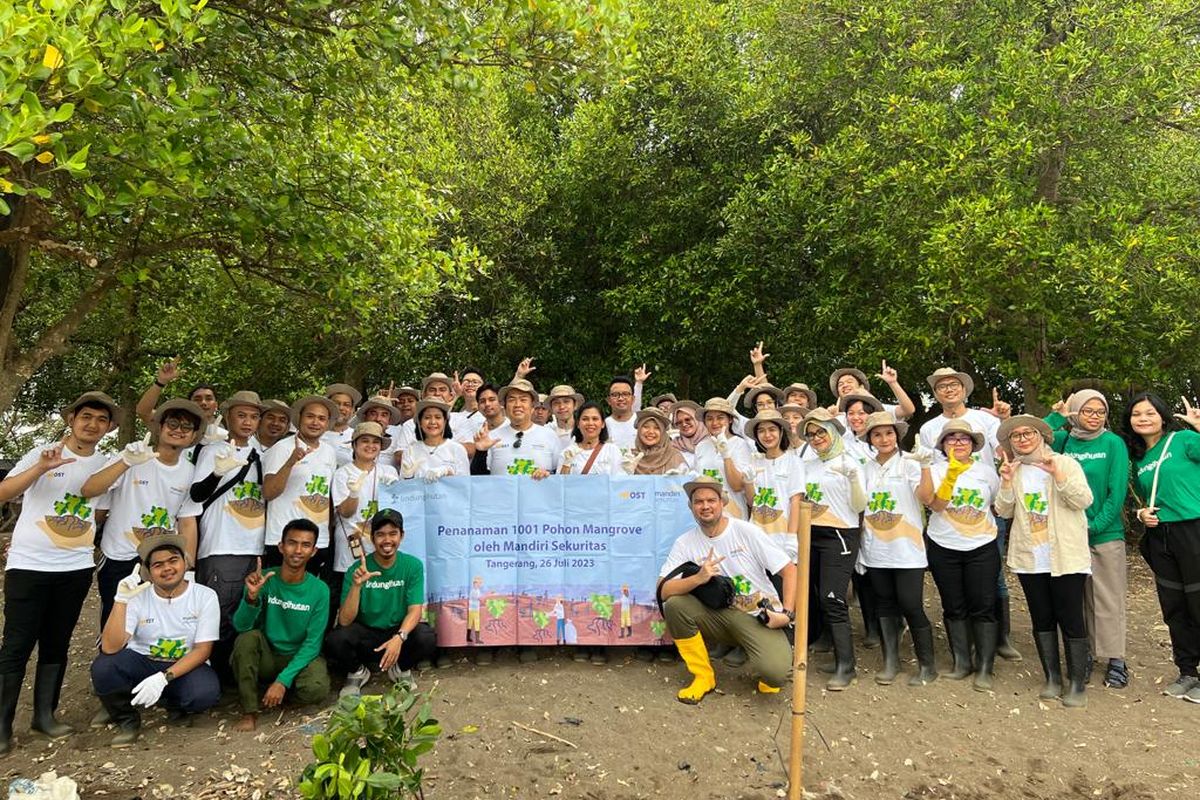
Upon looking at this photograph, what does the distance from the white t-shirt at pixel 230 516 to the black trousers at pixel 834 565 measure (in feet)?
13.3

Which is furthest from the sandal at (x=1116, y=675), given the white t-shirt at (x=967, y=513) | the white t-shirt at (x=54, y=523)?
the white t-shirt at (x=54, y=523)

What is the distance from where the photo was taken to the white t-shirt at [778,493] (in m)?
5.69

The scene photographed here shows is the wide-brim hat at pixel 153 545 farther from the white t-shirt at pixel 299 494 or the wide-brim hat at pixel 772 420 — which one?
the wide-brim hat at pixel 772 420

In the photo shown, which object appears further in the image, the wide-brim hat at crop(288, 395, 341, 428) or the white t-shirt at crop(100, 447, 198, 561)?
the wide-brim hat at crop(288, 395, 341, 428)

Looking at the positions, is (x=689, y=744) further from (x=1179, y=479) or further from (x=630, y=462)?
(x=1179, y=479)

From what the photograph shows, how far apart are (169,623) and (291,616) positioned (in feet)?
2.38

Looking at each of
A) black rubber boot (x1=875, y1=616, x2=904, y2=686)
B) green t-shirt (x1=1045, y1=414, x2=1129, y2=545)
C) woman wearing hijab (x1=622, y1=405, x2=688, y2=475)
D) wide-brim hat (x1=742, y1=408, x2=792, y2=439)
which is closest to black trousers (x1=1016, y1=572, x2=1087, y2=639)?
green t-shirt (x1=1045, y1=414, x2=1129, y2=545)

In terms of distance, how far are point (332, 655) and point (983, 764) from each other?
421 centimetres

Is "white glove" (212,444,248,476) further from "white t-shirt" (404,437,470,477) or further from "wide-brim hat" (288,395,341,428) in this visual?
"white t-shirt" (404,437,470,477)

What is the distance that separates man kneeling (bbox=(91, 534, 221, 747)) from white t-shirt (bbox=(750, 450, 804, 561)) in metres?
3.86

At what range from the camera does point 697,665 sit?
17.4 feet

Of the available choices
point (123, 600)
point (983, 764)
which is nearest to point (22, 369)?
point (123, 600)

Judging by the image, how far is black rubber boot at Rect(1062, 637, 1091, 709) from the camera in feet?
17.5

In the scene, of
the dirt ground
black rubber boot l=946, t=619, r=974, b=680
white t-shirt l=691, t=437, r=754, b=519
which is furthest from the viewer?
white t-shirt l=691, t=437, r=754, b=519
